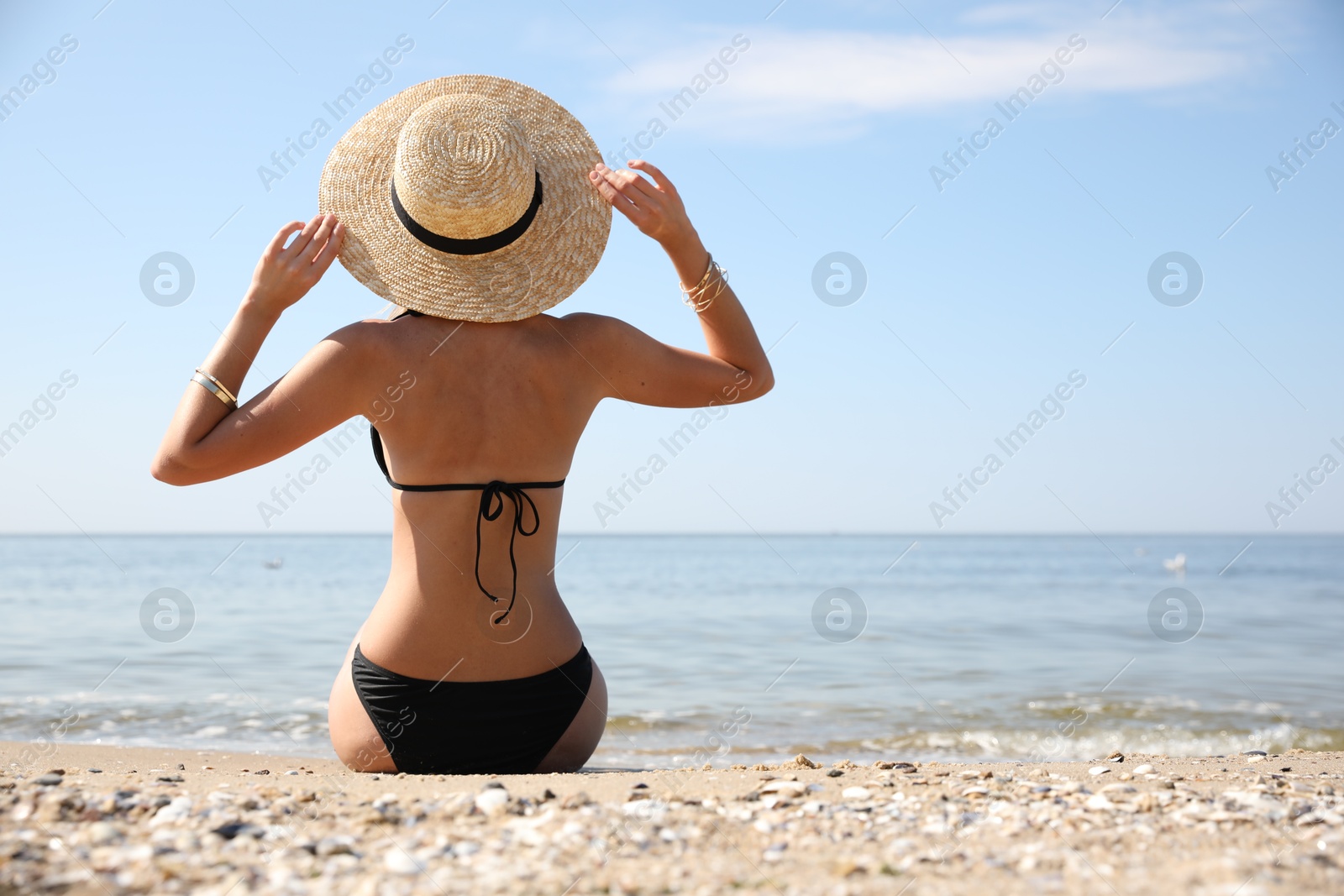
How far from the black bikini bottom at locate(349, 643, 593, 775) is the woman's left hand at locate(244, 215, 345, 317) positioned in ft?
3.64

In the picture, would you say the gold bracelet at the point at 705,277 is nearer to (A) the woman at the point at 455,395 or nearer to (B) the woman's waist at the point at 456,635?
(A) the woman at the point at 455,395

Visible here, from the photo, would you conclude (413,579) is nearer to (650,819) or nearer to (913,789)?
(650,819)

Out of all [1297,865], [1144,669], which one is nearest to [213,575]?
[1144,669]

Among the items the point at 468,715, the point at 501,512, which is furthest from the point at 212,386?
the point at 468,715

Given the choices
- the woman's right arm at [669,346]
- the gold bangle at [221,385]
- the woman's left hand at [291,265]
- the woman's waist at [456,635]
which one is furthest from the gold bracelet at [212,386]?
the woman's right arm at [669,346]

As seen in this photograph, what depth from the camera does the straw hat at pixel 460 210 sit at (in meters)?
2.86

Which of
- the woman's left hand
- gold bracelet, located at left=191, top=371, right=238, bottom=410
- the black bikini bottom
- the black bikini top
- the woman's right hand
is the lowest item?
the black bikini bottom

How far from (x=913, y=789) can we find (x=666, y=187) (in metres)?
2.02

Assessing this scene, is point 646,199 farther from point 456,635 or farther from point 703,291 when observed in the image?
point 456,635

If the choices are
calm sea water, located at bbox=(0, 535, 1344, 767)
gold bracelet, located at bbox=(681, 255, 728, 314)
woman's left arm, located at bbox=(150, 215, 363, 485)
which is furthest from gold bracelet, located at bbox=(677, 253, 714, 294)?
calm sea water, located at bbox=(0, 535, 1344, 767)

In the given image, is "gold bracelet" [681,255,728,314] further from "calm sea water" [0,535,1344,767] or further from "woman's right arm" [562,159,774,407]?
"calm sea water" [0,535,1344,767]

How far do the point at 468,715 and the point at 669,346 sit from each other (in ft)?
4.43

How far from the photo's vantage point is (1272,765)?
427cm

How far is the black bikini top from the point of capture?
114 inches
